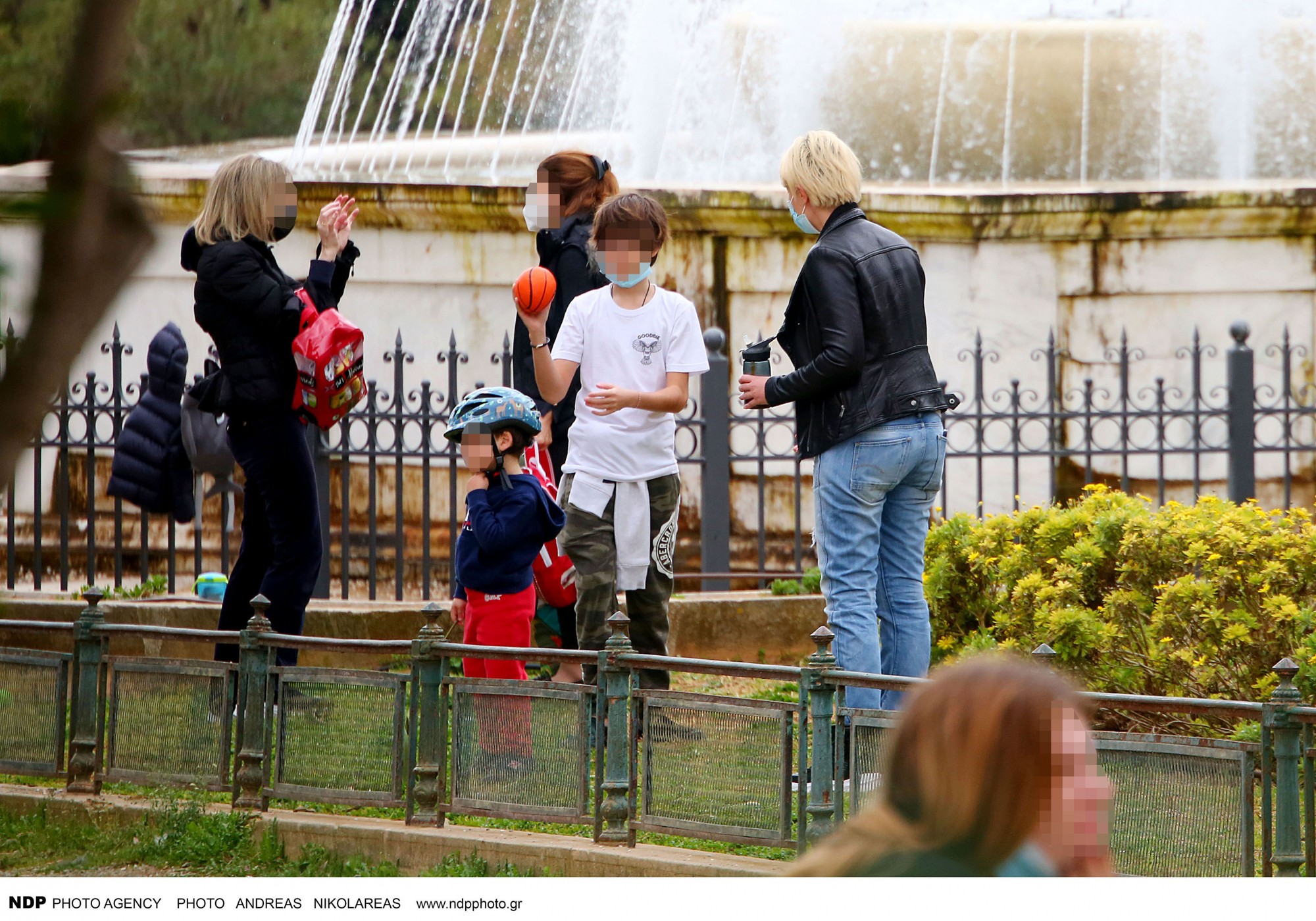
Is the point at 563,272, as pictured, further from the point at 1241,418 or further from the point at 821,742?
the point at 1241,418

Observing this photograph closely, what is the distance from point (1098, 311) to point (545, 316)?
14.1 ft

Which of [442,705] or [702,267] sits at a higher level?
[702,267]

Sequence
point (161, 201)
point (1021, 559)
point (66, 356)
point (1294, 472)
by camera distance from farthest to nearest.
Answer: point (161, 201) → point (1294, 472) → point (1021, 559) → point (66, 356)

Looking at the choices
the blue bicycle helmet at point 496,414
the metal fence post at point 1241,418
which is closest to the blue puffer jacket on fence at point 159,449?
the blue bicycle helmet at point 496,414

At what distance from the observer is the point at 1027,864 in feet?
5.72

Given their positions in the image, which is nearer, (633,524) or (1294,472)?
(633,524)

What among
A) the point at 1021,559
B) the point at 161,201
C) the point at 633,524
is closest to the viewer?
the point at 633,524

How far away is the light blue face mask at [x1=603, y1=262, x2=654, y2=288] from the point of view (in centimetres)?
509

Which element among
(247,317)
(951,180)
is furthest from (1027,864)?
(951,180)

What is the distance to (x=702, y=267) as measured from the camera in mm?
8336

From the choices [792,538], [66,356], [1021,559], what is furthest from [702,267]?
[66,356]

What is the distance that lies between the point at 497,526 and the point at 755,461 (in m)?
3.28

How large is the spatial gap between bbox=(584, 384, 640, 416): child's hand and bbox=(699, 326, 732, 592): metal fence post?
240 centimetres

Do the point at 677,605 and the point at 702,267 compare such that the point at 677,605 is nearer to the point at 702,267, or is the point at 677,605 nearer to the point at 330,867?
the point at 702,267
